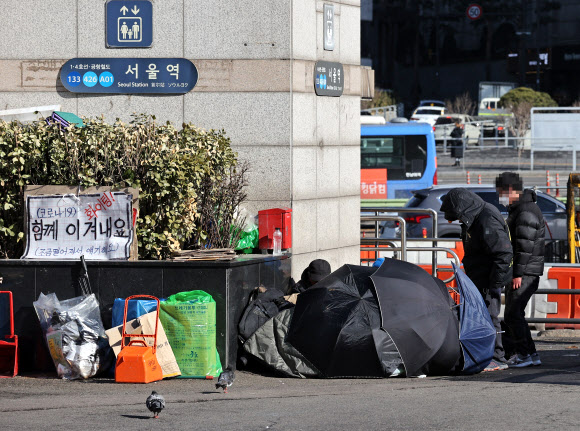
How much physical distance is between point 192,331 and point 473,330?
261cm

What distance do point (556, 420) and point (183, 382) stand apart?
10.8 feet

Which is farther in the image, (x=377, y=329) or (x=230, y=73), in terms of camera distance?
(x=230, y=73)

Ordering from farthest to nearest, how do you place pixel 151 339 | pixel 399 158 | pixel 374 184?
pixel 399 158
pixel 374 184
pixel 151 339

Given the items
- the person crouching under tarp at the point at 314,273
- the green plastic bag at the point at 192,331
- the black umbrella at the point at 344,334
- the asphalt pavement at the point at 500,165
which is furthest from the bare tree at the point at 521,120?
the green plastic bag at the point at 192,331

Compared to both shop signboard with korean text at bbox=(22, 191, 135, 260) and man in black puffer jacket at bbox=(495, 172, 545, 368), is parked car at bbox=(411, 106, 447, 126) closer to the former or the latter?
man in black puffer jacket at bbox=(495, 172, 545, 368)

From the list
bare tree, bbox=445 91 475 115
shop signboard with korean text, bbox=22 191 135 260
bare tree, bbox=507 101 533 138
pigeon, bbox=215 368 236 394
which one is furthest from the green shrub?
bare tree, bbox=445 91 475 115

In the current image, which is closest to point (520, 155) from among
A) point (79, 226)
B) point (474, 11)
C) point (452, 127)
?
point (452, 127)

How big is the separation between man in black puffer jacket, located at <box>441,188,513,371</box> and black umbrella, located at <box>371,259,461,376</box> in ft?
2.01

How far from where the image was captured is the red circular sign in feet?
232

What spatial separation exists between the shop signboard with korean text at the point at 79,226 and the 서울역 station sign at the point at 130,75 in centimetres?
201

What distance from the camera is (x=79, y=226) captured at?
29.9 feet

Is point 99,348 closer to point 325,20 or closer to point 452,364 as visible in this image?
point 452,364

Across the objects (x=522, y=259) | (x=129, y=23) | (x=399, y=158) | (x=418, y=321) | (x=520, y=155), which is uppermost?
(x=129, y=23)

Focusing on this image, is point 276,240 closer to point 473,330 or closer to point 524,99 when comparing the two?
point 473,330
